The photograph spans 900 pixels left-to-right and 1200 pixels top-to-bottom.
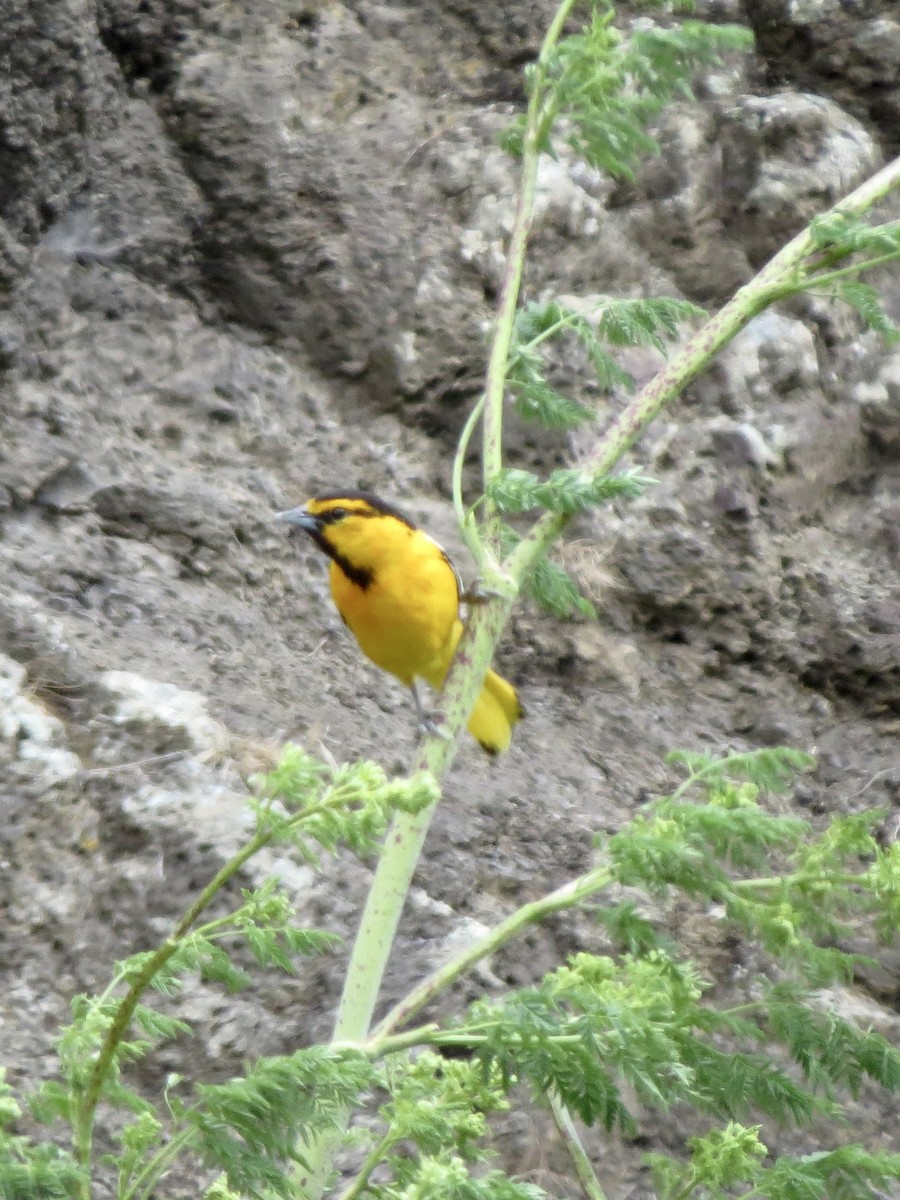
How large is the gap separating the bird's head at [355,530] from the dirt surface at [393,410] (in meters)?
0.48

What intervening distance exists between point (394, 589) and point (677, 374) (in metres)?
1.10

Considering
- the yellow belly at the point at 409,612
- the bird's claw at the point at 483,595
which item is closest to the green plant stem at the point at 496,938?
the bird's claw at the point at 483,595

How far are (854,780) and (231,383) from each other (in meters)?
2.18

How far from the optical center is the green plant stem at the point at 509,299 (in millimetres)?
2576

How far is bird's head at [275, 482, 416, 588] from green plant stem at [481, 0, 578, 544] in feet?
2.89

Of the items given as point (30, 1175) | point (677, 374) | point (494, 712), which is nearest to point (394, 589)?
point (494, 712)

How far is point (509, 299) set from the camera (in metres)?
2.67

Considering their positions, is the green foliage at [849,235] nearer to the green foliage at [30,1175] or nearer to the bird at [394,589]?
the bird at [394,589]

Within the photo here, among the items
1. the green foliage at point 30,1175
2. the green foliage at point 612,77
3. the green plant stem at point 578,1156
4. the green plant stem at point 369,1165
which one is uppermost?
the green foliage at point 612,77

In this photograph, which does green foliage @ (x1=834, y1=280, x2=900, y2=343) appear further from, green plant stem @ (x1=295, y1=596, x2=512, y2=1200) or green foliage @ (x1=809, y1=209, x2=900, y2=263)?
green plant stem @ (x1=295, y1=596, x2=512, y2=1200)

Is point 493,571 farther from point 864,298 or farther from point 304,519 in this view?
point 304,519

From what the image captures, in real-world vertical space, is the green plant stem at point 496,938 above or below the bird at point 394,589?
above

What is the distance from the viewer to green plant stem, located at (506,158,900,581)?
2514 mm

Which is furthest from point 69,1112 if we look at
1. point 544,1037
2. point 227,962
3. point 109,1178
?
point 109,1178
